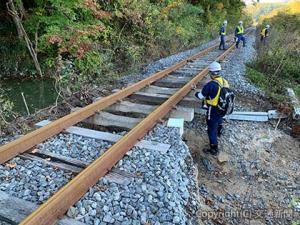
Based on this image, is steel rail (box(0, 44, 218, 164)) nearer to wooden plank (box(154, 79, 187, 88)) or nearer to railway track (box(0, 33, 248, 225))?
railway track (box(0, 33, 248, 225))

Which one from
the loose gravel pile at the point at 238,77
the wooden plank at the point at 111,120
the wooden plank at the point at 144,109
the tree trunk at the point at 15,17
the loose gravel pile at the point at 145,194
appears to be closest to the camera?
the loose gravel pile at the point at 145,194

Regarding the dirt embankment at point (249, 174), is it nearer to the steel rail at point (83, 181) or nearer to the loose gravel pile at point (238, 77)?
the loose gravel pile at point (238, 77)

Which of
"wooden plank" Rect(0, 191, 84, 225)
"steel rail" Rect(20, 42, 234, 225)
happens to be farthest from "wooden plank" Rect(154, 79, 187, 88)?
"wooden plank" Rect(0, 191, 84, 225)

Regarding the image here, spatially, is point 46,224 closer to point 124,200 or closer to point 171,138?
point 124,200

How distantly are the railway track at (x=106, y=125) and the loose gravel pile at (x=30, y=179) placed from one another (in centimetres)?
13

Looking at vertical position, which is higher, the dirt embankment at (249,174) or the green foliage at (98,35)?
the green foliage at (98,35)

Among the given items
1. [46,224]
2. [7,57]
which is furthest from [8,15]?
[46,224]

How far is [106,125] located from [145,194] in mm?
2487

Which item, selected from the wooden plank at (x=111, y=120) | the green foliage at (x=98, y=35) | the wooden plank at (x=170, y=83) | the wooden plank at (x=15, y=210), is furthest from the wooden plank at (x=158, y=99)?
the wooden plank at (x=15, y=210)

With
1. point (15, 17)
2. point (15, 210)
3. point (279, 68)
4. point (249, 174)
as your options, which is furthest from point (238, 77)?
point (15, 210)

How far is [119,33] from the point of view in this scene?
13555 millimetres

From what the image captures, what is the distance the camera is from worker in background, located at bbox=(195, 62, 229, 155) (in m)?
6.12

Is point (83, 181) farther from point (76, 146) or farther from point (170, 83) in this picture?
point (170, 83)

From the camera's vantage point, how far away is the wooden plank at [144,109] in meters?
6.73
